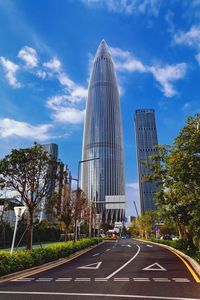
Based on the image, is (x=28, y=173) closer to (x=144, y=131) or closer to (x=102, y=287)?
(x=102, y=287)

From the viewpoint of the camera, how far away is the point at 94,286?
10.2m

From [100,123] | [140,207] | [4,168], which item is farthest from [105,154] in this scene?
[4,168]

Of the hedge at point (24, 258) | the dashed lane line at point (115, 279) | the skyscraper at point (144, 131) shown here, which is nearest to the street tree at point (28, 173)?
the hedge at point (24, 258)

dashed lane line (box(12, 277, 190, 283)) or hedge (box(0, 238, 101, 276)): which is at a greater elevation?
hedge (box(0, 238, 101, 276))

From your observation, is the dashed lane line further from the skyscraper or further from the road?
the skyscraper

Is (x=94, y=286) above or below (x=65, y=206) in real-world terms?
below

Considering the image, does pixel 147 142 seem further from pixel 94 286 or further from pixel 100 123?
pixel 94 286

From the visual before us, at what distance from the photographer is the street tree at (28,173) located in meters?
20.0

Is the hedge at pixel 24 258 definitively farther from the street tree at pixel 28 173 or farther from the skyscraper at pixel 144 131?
the skyscraper at pixel 144 131

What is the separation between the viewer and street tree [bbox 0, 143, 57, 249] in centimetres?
2003

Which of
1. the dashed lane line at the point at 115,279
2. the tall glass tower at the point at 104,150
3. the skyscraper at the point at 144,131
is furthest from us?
the tall glass tower at the point at 104,150

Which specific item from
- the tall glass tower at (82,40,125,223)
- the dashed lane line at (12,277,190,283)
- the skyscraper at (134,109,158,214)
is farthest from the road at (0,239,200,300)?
the tall glass tower at (82,40,125,223)

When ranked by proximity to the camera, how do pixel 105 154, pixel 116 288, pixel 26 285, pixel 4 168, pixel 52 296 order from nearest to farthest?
pixel 52 296 < pixel 116 288 < pixel 26 285 < pixel 4 168 < pixel 105 154

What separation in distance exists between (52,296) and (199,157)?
9246mm
